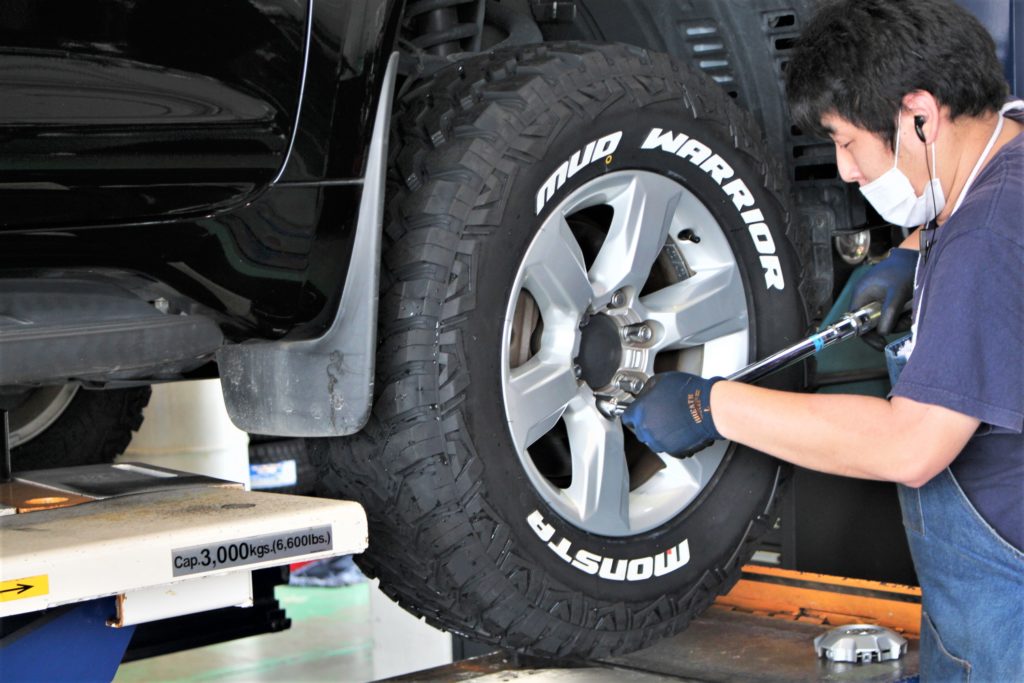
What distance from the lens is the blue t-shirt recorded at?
5.46ft

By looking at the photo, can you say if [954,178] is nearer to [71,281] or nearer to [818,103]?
[818,103]

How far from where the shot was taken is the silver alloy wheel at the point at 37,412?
2.41 metres

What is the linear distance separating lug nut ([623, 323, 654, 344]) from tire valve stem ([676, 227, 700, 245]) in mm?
180

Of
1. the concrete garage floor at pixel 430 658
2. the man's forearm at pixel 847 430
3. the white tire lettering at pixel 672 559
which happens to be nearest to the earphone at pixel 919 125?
the man's forearm at pixel 847 430

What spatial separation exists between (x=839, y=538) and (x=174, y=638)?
1.57m

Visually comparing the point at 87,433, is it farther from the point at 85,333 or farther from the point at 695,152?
the point at 695,152

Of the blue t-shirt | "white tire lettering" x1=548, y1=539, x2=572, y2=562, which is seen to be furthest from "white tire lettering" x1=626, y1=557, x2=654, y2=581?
the blue t-shirt

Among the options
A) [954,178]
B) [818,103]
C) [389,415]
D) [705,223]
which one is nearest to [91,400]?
[389,415]

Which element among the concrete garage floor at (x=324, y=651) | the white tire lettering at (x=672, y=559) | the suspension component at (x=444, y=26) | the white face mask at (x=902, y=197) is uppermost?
the suspension component at (x=444, y=26)

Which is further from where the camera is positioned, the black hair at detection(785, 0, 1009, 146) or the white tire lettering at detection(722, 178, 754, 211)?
the white tire lettering at detection(722, 178, 754, 211)

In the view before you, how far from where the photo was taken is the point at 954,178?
1856mm

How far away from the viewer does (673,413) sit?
5.99 ft

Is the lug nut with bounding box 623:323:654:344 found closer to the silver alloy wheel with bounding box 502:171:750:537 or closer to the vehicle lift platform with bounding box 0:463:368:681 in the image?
the silver alloy wheel with bounding box 502:171:750:537

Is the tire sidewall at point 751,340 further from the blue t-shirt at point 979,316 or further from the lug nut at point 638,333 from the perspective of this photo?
the blue t-shirt at point 979,316
